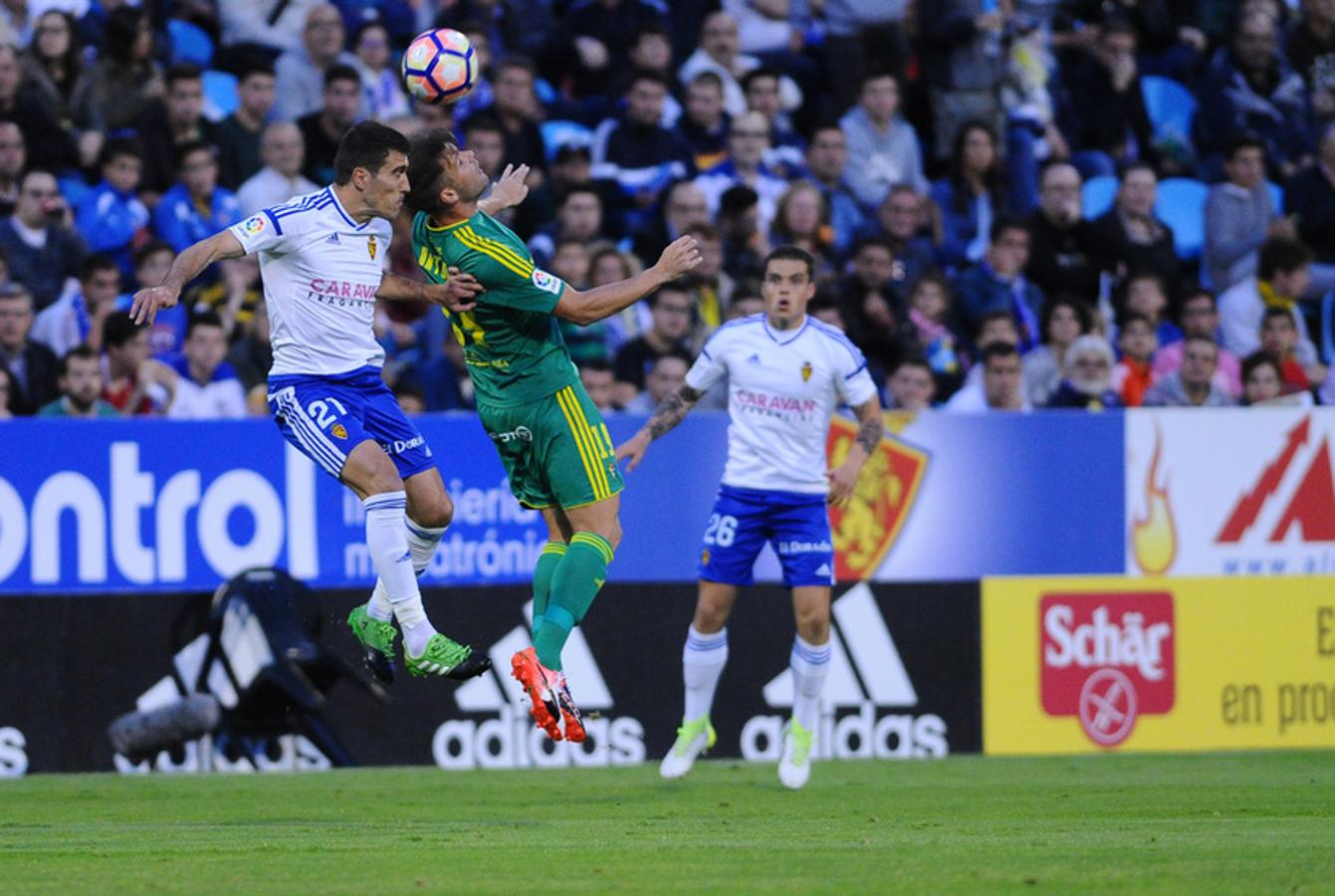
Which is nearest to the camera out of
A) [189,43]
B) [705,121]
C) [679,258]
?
[679,258]

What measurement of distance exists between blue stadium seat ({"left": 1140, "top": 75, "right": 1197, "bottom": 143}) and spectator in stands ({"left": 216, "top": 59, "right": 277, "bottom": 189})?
8676 millimetres

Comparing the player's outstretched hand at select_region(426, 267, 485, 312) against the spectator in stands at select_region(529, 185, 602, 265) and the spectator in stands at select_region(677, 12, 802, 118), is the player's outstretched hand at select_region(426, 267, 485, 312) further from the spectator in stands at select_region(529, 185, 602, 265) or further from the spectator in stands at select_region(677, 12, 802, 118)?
the spectator in stands at select_region(677, 12, 802, 118)

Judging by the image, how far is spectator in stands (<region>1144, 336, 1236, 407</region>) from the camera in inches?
653

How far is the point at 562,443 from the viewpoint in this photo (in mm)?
10562

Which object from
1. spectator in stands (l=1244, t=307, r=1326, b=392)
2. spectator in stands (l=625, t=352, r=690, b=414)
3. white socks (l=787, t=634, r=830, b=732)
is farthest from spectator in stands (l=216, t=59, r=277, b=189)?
spectator in stands (l=1244, t=307, r=1326, b=392)

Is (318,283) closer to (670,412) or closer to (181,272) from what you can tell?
(181,272)

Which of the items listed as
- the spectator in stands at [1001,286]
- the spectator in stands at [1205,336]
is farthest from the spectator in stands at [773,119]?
the spectator in stands at [1205,336]

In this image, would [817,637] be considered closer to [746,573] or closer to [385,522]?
[746,573]

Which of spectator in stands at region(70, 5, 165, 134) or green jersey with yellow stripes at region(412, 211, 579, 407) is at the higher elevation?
spectator in stands at region(70, 5, 165, 134)

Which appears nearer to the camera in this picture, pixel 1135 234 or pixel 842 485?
pixel 842 485

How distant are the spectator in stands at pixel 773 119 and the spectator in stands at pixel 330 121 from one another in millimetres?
3519

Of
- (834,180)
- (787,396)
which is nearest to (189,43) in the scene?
(834,180)

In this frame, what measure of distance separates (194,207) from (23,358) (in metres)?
1.84

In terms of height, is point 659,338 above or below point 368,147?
below
